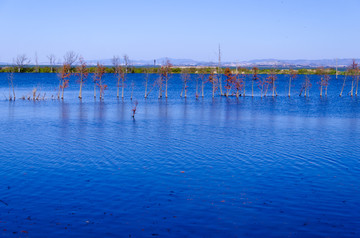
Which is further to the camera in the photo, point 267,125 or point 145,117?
point 145,117

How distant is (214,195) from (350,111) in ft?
129

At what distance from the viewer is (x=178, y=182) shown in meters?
17.2

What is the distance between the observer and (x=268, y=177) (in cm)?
1802

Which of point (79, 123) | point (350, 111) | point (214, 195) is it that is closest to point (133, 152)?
point (214, 195)

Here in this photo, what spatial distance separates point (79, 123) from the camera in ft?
118

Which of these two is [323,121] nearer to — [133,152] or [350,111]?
[350,111]

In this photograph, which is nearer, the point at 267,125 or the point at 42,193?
the point at 42,193

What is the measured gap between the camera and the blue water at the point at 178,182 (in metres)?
12.5

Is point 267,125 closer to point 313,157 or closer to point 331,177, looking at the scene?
point 313,157

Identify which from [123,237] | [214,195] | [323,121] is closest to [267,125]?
[323,121]

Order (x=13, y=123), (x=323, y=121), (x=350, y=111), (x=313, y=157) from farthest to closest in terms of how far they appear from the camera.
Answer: (x=350, y=111) → (x=323, y=121) → (x=13, y=123) → (x=313, y=157)

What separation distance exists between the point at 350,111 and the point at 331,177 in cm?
3432

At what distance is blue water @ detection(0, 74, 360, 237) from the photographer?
1253 cm

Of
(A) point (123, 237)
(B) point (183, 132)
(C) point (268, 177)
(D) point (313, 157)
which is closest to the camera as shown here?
(A) point (123, 237)
